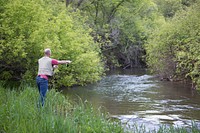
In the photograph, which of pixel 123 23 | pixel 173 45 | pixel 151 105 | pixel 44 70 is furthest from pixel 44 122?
pixel 123 23

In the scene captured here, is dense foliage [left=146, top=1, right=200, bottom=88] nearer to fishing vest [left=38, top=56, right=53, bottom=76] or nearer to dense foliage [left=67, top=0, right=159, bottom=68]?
dense foliage [left=67, top=0, right=159, bottom=68]

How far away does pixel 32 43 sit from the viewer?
15.2 m

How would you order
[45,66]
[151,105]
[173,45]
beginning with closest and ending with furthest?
1. [45,66]
2. [151,105]
3. [173,45]

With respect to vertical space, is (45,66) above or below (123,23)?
below

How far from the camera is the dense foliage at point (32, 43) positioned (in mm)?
14578

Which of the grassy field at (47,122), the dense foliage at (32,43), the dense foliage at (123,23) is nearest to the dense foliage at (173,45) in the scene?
the dense foliage at (32,43)

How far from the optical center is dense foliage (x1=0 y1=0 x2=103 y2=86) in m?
14.6

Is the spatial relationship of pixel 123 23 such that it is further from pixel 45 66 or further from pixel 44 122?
pixel 44 122

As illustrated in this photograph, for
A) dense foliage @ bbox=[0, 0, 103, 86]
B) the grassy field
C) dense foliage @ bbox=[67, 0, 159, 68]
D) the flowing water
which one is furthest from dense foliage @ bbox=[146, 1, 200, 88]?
the grassy field

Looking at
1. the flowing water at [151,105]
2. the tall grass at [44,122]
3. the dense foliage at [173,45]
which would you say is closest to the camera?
the tall grass at [44,122]

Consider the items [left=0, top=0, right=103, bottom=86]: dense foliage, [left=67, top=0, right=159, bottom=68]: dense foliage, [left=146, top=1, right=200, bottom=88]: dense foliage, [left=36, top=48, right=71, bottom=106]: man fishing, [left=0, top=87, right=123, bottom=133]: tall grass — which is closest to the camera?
[left=0, top=87, right=123, bottom=133]: tall grass

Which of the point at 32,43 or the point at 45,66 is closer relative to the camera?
the point at 45,66

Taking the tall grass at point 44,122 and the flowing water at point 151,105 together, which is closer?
the tall grass at point 44,122

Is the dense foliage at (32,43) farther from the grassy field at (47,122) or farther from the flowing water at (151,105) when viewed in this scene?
the grassy field at (47,122)
